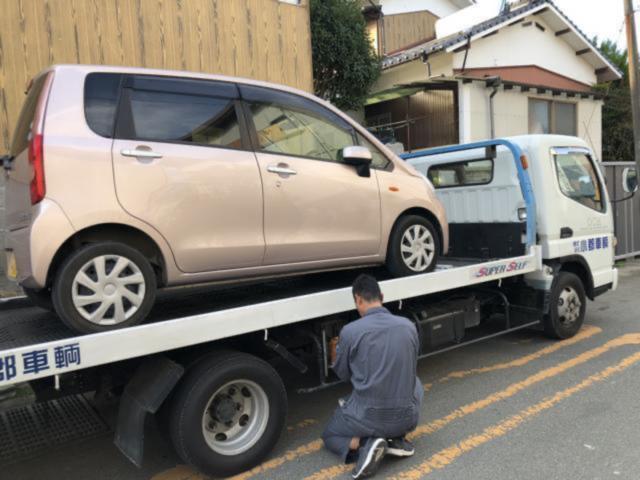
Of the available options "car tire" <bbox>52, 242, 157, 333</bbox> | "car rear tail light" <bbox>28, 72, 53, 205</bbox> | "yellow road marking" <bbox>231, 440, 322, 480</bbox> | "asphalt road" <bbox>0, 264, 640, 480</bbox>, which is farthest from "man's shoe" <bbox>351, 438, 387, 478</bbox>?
"car rear tail light" <bbox>28, 72, 53, 205</bbox>

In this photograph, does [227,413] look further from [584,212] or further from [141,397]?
[584,212]

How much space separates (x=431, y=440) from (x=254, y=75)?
693cm

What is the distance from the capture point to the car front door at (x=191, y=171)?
321 cm

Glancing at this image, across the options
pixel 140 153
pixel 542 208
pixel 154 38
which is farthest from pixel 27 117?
pixel 154 38

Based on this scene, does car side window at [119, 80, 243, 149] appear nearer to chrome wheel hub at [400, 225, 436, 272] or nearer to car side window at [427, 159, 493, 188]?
chrome wheel hub at [400, 225, 436, 272]

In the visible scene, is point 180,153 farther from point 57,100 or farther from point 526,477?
point 526,477

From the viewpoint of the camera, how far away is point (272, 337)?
379 centimetres

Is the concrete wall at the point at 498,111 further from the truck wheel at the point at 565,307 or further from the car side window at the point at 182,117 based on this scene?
the car side window at the point at 182,117

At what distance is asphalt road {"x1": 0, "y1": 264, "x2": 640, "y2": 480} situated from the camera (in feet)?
11.1

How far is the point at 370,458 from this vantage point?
10.5 feet

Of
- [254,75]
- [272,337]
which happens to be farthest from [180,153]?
[254,75]

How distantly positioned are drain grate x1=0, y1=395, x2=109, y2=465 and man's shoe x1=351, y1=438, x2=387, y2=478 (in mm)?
2128

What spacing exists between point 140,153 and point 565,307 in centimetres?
487

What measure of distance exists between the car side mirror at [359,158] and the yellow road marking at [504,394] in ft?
6.47
